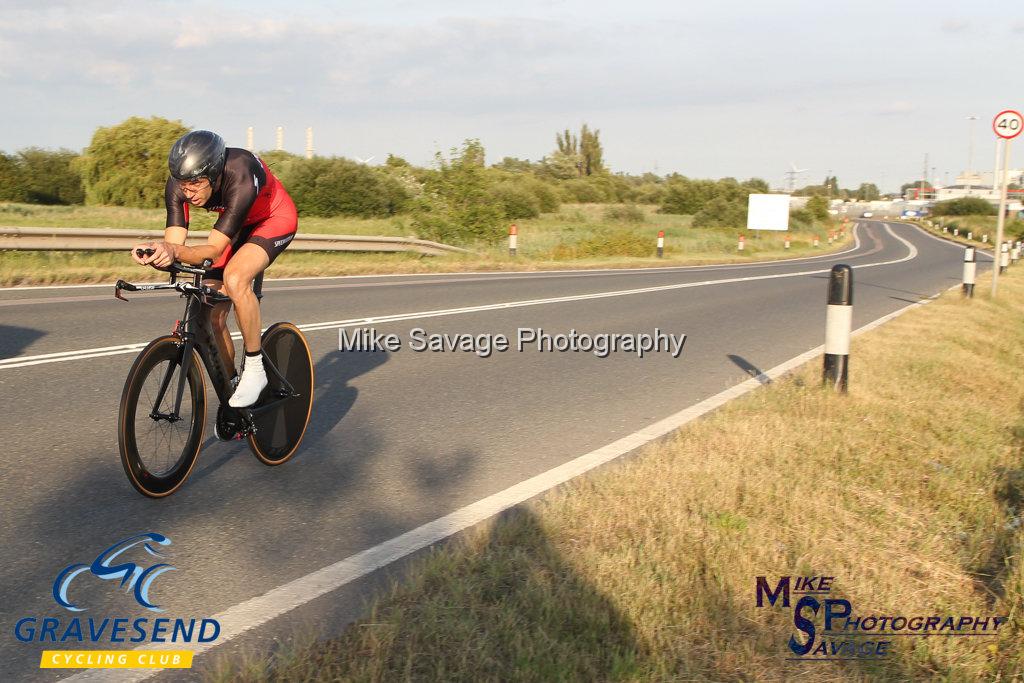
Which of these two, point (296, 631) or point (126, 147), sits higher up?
point (126, 147)

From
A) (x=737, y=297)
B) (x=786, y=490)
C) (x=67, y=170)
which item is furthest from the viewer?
(x=67, y=170)

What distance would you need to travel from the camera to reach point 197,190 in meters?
4.04

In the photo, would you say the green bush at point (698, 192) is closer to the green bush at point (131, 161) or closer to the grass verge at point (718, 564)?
the green bush at point (131, 161)

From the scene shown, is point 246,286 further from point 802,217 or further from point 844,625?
point 802,217

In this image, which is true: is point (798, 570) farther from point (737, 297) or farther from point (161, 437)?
point (737, 297)

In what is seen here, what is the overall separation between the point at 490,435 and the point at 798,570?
2.47 m

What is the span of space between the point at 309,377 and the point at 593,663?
2.96m

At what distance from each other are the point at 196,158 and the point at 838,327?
4.88 m

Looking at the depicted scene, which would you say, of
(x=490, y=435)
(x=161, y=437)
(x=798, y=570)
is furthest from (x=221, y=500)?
(x=798, y=570)

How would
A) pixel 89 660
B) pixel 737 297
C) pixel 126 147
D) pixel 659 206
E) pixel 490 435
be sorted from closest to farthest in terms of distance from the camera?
pixel 89 660 → pixel 490 435 → pixel 737 297 → pixel 126 147 → pixel 659 206

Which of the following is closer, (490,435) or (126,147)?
(490,435)

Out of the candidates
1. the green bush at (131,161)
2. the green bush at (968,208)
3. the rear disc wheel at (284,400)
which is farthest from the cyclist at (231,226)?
the green bush at (968,208)

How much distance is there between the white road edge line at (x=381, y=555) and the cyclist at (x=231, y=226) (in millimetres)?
1202

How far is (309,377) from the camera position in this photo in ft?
17.1
